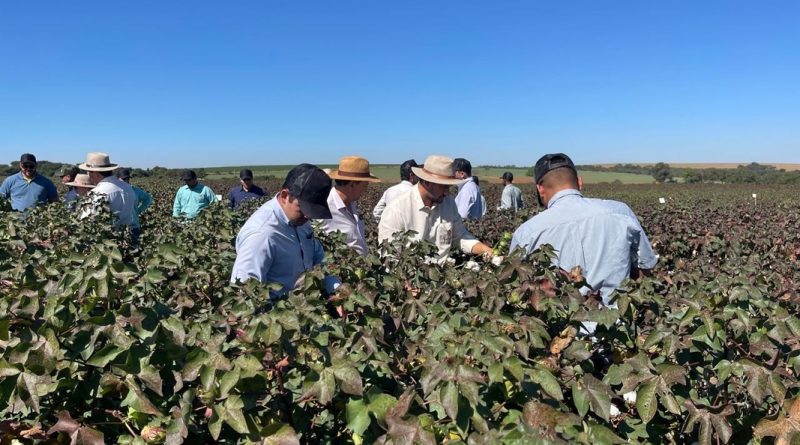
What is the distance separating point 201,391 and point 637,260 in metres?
2.19

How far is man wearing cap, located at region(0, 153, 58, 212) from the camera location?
23.1ft

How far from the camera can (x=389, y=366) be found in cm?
157

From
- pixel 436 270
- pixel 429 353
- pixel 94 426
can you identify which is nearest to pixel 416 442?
pixel 429 353

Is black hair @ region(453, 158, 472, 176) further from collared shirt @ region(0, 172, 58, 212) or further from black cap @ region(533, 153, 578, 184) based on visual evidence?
collared shirt @ region(0, 172, 58, 212)

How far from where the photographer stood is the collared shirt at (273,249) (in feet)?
8.81

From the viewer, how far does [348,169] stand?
4.04 m

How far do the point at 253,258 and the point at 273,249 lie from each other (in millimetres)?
126

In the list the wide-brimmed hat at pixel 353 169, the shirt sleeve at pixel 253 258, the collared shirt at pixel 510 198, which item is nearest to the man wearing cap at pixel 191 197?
the wide-brimmed hat at pixel 353 169

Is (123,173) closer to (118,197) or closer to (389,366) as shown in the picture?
(118,197)

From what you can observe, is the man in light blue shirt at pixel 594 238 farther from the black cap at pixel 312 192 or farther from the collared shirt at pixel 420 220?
the collared shirt at pixel 420 220

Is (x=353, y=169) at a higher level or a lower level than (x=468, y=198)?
higher

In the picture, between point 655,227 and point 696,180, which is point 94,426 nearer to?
point 655,227

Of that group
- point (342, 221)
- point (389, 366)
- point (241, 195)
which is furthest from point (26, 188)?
point (389, 366)

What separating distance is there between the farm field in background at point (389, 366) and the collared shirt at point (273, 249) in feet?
1.88
